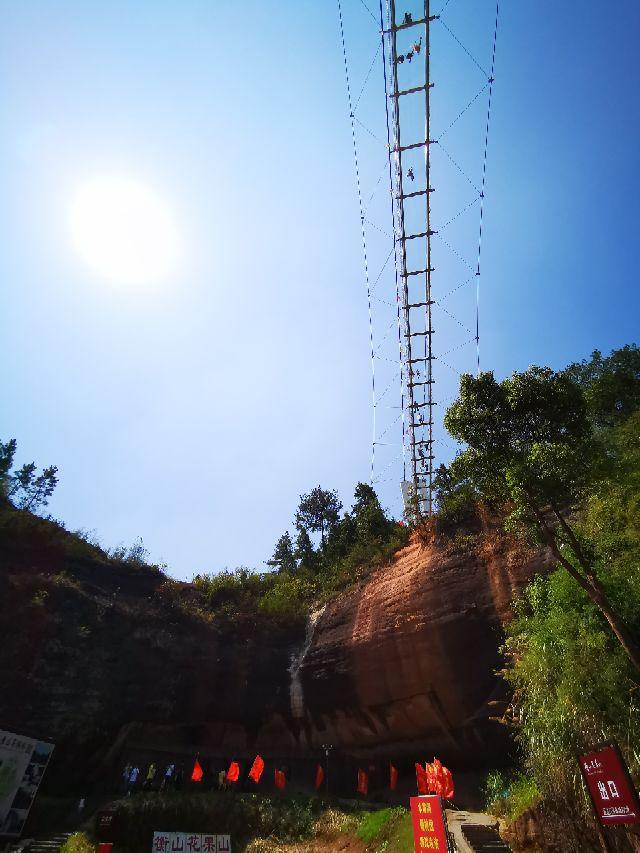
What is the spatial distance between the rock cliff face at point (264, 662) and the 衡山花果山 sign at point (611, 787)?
1123 cm

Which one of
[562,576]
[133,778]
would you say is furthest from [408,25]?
[133,778]

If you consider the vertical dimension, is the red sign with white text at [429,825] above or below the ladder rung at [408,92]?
below

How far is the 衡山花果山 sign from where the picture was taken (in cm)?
771

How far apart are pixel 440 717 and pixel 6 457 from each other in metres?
35.9

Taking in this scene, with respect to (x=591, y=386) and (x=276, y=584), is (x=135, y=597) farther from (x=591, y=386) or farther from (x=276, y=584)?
(x=591, y=386)

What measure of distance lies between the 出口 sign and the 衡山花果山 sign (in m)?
11.8

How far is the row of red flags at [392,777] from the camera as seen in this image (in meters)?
17.1

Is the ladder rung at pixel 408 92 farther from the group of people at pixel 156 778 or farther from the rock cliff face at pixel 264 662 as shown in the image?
the group of people at pixel 156 778

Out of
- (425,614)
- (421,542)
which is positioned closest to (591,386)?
(421,542)

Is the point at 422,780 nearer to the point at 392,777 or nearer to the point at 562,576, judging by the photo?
the point at 392,777

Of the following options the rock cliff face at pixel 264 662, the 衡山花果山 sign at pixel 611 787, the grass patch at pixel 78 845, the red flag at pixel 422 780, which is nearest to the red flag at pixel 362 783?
the rock cliff face at pixel 264 662

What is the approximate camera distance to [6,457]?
3950 centimetres

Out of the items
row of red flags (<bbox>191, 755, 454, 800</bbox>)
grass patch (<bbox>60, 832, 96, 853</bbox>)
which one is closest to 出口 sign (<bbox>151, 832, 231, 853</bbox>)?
grass patch (<bbox>60, 832, 96, 853</bbox>)

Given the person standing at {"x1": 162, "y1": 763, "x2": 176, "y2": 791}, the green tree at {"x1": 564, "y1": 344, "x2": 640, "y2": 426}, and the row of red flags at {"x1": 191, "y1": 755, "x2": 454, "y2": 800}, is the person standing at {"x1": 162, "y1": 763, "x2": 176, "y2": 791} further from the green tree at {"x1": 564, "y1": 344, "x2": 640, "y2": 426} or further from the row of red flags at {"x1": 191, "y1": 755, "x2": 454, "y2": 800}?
the green tree at {"x1": 564, "y1": 344, "x2": 640, "y2": 426}
